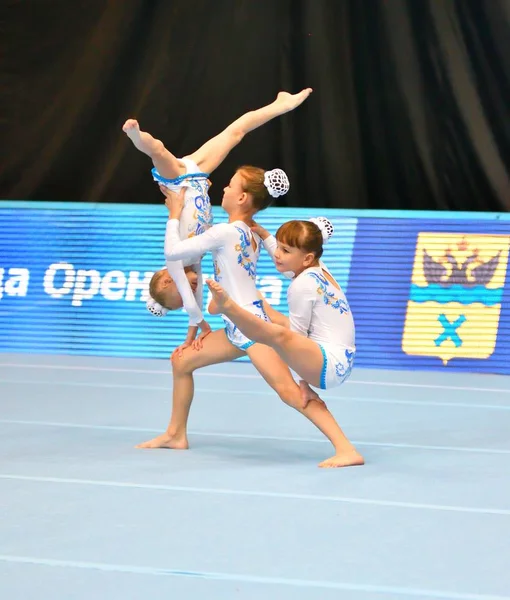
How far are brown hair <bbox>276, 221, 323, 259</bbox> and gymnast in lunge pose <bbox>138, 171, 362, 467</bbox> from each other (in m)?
0.18

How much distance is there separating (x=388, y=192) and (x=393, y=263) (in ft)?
2.85

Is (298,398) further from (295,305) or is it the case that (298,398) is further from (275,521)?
(275,521)

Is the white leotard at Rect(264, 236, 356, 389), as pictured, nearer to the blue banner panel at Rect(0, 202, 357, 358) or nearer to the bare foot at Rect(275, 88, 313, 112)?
the bare foot at Rect(275, 88, 313, 112)

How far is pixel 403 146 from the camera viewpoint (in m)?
6.48

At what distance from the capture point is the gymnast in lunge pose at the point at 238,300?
351 centimetres

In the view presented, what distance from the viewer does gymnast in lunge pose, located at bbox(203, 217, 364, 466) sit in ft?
11.2

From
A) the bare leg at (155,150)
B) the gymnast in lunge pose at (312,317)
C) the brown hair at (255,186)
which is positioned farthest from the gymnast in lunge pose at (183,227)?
the gymnast in lunge pose at (312,317)

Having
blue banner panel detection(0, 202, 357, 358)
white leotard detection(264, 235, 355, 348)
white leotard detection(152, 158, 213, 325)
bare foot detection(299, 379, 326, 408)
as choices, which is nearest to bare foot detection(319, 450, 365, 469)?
bare foot detection(299, 379, 326, 408)

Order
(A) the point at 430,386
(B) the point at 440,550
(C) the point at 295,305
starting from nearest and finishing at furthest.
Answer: (B) the point at 440,550, (C) the point at 295,305, (A) the point at 430,386

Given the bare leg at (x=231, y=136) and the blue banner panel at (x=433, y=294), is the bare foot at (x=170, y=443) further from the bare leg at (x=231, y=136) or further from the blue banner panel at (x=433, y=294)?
the blue banner panel at (x=433, y=294)

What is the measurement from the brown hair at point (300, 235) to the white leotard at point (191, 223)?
406 millimetres

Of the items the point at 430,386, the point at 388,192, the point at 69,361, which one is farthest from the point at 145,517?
the point at 388,192

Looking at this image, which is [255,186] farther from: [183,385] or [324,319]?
[183,385]

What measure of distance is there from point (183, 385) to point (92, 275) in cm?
255
